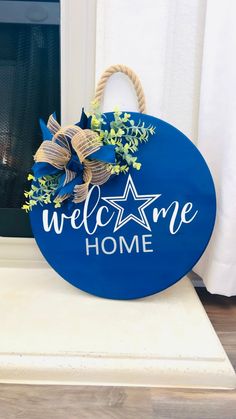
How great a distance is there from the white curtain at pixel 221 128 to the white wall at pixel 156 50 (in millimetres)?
54

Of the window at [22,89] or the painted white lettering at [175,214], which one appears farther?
the window at [22,89]

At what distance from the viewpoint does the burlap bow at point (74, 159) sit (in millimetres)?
819

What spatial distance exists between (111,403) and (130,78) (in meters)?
0.66

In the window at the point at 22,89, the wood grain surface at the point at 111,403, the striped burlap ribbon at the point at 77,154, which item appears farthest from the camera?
the window at the point at 22,89

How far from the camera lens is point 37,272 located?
41.0 inches

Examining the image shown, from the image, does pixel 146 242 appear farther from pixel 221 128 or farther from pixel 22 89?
pixel 22 89

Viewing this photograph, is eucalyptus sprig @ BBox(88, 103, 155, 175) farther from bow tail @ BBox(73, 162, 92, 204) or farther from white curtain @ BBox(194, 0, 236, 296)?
white curtain @ BBox(194, 0, 236, 296)

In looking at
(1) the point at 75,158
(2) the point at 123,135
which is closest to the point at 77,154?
(1) the point at 75,158

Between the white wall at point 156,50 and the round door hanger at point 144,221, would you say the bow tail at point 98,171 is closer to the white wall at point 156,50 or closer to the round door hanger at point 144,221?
the round door hanger at point 144,221

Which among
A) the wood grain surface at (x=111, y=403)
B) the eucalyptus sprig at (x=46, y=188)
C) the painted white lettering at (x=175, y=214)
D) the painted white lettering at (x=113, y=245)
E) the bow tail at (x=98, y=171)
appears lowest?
the wood grain surface at (x=111, y=403)

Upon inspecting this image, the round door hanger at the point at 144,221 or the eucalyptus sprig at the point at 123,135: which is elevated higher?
the eucalyptus sprig at the point at 123,135

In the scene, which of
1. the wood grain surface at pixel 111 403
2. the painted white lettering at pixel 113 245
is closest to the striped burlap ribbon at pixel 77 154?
the painted white lettering at pixel 113 245

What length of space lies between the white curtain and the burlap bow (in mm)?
260

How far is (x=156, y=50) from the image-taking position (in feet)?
3.03
